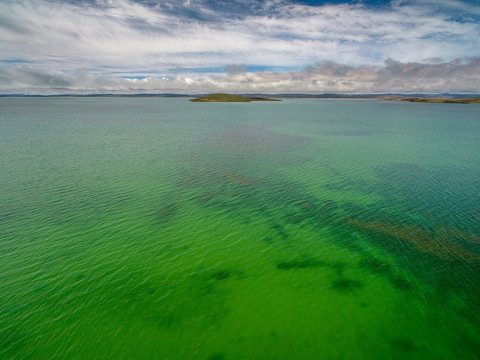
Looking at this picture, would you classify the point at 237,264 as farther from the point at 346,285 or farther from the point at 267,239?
the point at 346,285

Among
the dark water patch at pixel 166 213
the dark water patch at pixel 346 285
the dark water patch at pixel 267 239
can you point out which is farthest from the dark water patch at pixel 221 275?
the dark water patch at pixel 166 213

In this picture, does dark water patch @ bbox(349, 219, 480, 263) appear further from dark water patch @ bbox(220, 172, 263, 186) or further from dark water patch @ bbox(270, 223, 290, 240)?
dark water patch @ bbox(220, 172, 263, 186)

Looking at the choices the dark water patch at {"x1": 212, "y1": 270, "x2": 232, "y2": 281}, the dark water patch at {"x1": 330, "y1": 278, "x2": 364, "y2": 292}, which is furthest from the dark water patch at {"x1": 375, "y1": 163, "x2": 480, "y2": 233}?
the dark water patch at {"x1": 212, "y1": 270, "x2": 232, "y2": 281}

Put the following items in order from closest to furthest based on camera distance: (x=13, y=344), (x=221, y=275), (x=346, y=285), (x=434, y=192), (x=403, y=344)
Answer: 1. (x=13, y=344)
2. (x=403, y=344)
3. (x=346, y=285)
4. (x=221, y=275)
5. (x=434, y=192)

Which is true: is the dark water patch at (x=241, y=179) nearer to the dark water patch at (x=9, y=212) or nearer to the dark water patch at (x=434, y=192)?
the dark water patch at (x=434, y=192)

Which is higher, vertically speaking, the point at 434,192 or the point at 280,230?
the point at 280,230

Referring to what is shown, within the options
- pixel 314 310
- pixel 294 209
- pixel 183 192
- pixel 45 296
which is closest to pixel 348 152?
pixel 294 209

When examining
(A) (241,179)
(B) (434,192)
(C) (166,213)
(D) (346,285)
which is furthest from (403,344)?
(A) (241,179)
